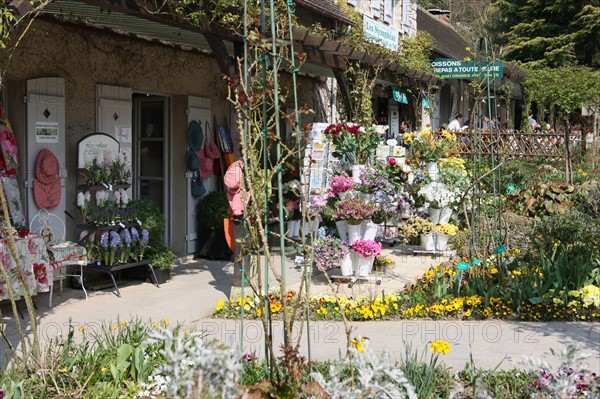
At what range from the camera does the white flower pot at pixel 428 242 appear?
1027cm

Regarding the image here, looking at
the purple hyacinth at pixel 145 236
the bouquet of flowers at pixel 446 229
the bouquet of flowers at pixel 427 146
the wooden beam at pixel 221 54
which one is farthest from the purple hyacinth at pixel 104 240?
the bouquet of flowers at pixel 427 146

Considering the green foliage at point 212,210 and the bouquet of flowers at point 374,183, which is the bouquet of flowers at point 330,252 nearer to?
the bouquet of flowers at point 374,183

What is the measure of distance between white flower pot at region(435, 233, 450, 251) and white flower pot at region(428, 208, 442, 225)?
1.53ft

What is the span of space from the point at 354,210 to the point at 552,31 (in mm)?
21909

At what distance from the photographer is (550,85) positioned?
19266mm

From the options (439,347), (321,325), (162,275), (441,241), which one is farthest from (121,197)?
(439,347)

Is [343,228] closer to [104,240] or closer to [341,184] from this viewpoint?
[341,184]

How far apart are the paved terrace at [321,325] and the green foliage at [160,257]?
0.81 ft

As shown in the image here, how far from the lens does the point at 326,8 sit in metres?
12.9

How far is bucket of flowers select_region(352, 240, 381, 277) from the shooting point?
812 cm

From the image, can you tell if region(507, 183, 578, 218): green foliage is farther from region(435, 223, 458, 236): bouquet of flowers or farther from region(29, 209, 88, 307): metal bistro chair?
region(29, 209, 88, 307): metal bistro chair

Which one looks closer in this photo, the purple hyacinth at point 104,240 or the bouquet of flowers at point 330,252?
the purple hyacinth at point 104,240

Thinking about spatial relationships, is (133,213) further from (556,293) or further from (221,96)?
(556,293)

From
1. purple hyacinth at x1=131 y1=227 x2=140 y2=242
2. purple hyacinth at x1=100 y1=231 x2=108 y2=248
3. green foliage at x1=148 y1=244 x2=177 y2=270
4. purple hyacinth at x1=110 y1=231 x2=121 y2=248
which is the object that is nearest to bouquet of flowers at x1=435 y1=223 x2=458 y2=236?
green foliage at x1=148 y1=244 x2=177 y2=270
